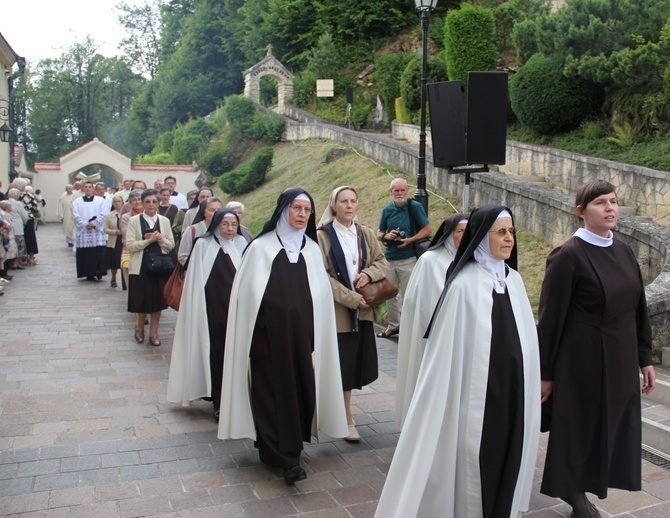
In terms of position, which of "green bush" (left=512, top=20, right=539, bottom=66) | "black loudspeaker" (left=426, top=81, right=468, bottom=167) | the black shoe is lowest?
the black shoe

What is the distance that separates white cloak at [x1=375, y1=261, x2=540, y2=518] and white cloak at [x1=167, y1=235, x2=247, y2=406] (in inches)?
126

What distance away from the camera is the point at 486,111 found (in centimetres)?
898

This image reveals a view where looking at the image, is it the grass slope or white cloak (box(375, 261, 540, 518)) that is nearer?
white cloak (box(375, 261, 540, 518))

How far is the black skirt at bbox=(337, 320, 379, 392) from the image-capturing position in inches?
227

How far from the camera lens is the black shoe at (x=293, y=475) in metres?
4.80

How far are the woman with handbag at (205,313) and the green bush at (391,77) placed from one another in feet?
80.4

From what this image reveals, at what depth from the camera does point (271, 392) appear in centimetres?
499

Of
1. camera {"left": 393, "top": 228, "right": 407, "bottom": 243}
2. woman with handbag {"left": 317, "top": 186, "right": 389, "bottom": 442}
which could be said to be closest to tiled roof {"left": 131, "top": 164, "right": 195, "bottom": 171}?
camera {"left": 393, "top": 228, "right": 407, "bottom": 243}

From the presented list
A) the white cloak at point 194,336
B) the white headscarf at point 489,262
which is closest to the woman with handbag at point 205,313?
the white cloak at point 194,336

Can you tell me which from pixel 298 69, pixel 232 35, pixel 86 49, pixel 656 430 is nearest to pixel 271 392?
pixel 656 430

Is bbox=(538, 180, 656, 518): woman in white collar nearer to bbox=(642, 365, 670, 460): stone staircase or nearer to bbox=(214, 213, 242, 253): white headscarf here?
bbox=(642, 365, 670, 460): stone staircase

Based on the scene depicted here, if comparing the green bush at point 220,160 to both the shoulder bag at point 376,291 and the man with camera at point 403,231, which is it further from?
the shoulder bag at point 376,291

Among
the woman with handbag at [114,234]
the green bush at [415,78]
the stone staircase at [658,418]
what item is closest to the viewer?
the stone staircase at [658,418]

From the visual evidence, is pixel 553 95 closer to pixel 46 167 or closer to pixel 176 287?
pixel 176 287
